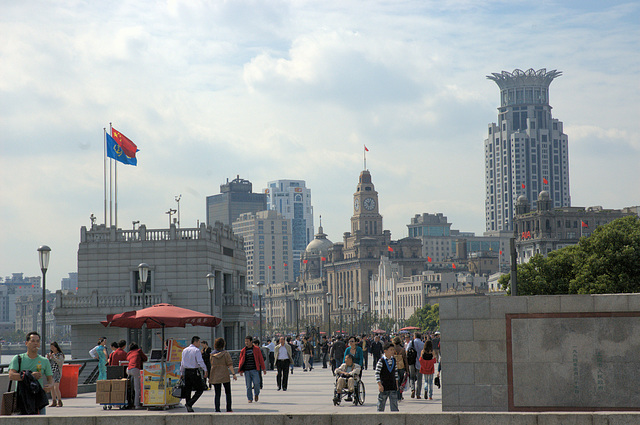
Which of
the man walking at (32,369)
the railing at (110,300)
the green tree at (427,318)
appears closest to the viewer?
the man walking at (32,369)

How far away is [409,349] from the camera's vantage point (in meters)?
28.5

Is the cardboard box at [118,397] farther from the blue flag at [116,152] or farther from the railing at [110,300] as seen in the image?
the blue flag at [116,152]

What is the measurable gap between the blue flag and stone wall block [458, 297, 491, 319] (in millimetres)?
43032

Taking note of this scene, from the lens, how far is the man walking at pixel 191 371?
74.9ft

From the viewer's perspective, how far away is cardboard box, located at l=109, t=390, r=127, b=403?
976 inches

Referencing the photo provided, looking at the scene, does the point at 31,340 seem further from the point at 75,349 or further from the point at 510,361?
the point at 75,349

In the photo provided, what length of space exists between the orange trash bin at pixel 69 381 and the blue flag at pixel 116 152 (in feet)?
106

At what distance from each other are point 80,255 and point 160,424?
42778 mm

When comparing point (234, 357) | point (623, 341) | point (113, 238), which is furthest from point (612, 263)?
point (623, 341)

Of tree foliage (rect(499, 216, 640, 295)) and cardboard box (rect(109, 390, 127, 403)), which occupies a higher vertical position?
tree foliage (rect(499, 216, 640, 295))

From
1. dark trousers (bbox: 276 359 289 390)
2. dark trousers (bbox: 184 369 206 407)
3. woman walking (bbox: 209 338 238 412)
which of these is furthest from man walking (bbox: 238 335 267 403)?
dark trousers (bbox: 276 359 289 390)

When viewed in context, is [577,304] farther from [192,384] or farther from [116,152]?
[116,152]

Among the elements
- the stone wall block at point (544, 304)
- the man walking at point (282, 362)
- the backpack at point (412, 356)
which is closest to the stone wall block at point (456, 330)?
the stone wall block at point (544, 304)

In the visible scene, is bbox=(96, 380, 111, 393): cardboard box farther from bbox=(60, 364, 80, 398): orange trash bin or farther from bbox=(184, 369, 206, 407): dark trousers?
bbox=(60, 364, 80, 398): orange trash bin
